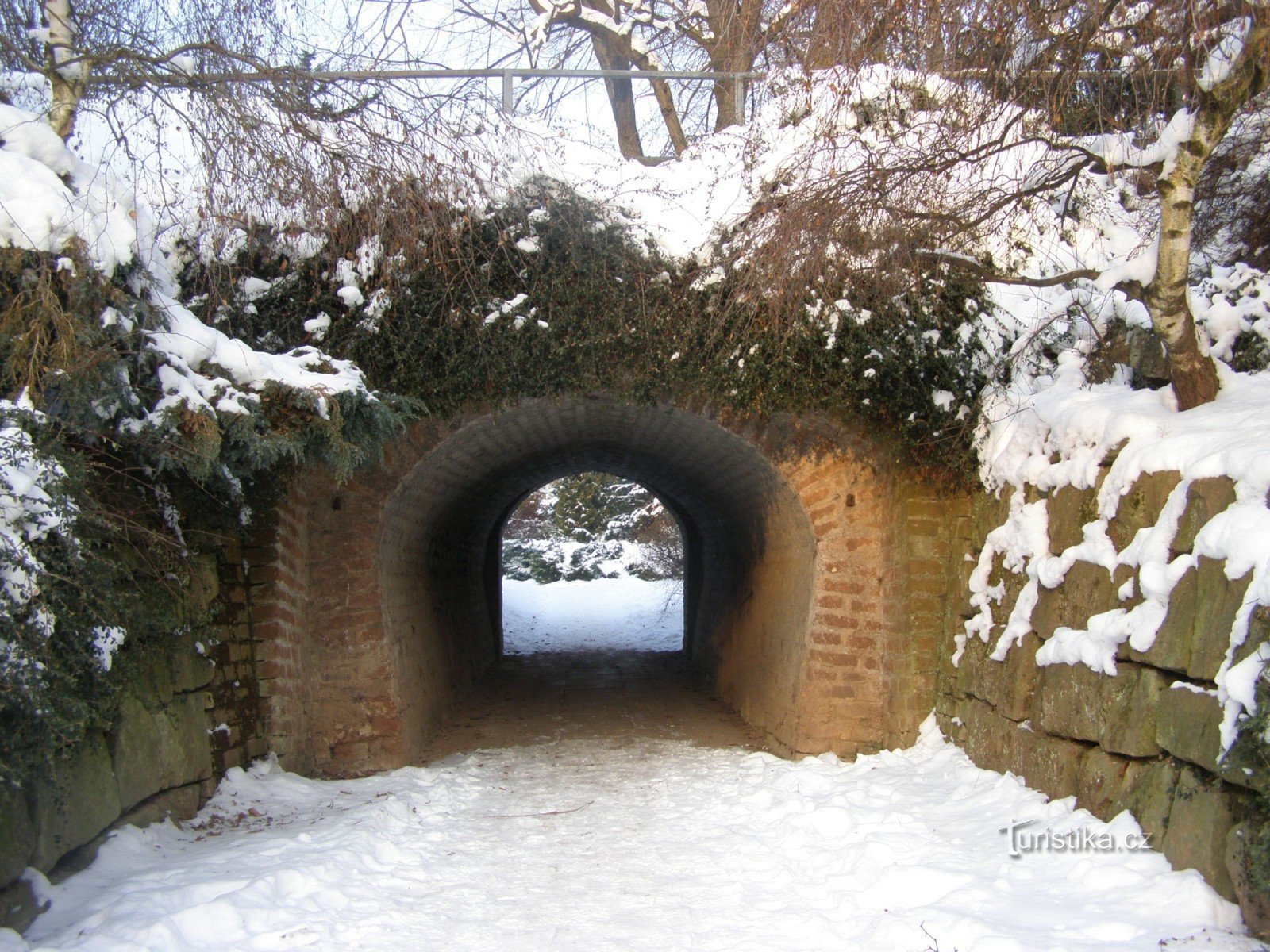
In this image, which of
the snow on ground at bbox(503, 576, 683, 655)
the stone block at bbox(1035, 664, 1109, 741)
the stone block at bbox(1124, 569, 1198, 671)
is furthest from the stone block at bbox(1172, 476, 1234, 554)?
the snow on ground at bbox(503, 576, 683, 655)

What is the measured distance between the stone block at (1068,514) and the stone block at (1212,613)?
3.69 ft

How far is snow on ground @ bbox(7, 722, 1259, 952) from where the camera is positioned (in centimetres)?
347

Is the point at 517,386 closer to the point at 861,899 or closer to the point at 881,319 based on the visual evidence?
the point at 881,319

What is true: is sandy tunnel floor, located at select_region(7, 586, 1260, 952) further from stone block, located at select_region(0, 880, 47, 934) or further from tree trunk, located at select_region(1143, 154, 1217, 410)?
tree trunk, located at select_region(1143, 154, 1217, 410)

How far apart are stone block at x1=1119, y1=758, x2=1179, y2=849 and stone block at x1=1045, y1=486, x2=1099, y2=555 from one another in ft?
4.41

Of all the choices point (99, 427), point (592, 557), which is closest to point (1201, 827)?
point (99, 427)

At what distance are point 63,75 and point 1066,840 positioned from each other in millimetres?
6351

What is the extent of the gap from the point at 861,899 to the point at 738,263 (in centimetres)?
364

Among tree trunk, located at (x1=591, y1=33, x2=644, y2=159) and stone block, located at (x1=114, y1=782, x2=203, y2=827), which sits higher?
tree trunk, located at (x1=591, y1=33, x2=644, y2=159)

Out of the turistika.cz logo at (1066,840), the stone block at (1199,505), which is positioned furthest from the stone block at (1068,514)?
the turistika.cz logo at (1066,840)

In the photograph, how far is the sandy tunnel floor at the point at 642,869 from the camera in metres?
3.49

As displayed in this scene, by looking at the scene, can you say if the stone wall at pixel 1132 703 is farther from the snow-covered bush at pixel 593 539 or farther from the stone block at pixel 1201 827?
the snow-covered bush at pixel 593 539

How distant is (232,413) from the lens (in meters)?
4.51

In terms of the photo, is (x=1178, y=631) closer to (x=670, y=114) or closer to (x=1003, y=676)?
(x=1003, y=676)
